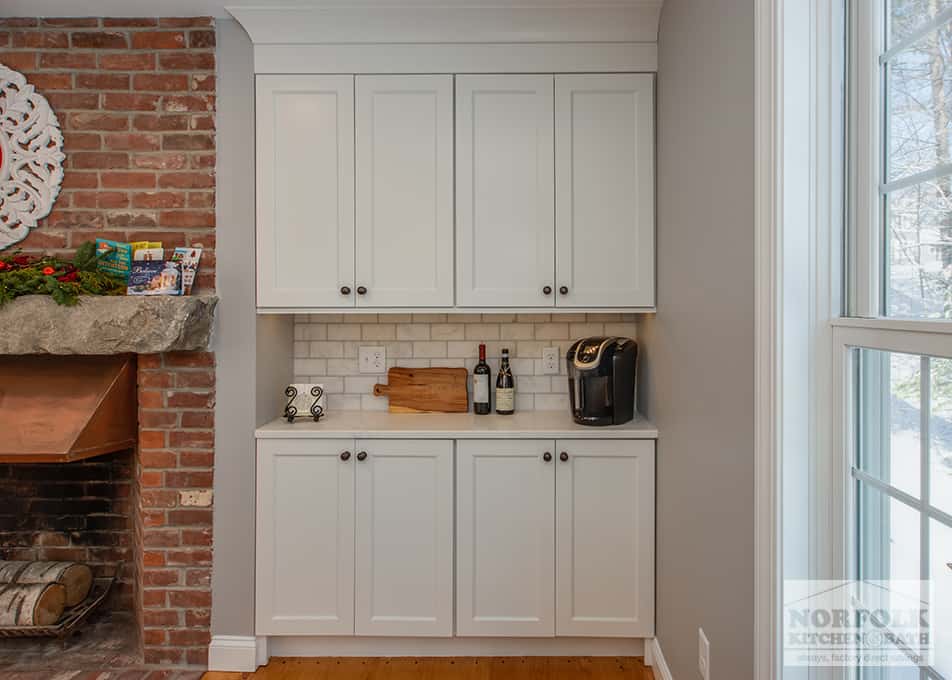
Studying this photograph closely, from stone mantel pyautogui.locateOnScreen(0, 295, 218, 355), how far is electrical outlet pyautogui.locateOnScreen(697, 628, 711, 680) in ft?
6.53

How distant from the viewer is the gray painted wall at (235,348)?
2.32 meters

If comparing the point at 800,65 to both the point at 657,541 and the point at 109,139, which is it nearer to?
the point at 657,541

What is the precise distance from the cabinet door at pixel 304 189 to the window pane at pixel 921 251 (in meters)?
1.77

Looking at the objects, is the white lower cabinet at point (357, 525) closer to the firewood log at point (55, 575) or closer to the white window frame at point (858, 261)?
the firewood log at point (55, 575)

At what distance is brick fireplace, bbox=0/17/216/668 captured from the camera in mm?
2309

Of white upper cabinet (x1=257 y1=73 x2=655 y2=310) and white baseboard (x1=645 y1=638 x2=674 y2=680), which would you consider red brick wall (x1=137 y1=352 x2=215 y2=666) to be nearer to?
white upper cabinet (x1=257 y1=73 x2=655 y2=310)

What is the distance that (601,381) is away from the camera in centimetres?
230


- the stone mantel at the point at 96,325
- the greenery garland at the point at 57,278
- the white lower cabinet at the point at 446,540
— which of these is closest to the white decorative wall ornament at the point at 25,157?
the greenery garland at the point at 57,278

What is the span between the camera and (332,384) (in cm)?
276

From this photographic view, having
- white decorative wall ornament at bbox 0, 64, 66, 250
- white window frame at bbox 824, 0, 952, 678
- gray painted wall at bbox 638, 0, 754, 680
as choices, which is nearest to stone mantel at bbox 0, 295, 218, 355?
white decorative wall ornament at bbox 0, 64, 66, 250

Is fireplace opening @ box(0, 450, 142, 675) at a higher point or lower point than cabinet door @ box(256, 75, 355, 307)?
lower

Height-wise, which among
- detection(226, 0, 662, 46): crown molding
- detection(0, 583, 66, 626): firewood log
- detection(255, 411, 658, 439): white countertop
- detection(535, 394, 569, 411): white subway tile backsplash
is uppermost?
detection(226, 0, 662, 46): crown molding

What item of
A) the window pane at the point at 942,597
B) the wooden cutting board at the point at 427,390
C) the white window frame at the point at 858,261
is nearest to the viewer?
the window pane at the point at 942,597

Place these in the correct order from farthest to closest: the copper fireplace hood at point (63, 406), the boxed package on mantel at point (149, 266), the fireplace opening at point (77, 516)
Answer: the fireplace opening at point (77, 516) → the boxed package on mantel at point (149, 266) → the copper fireplace hood at point (63, 406)
